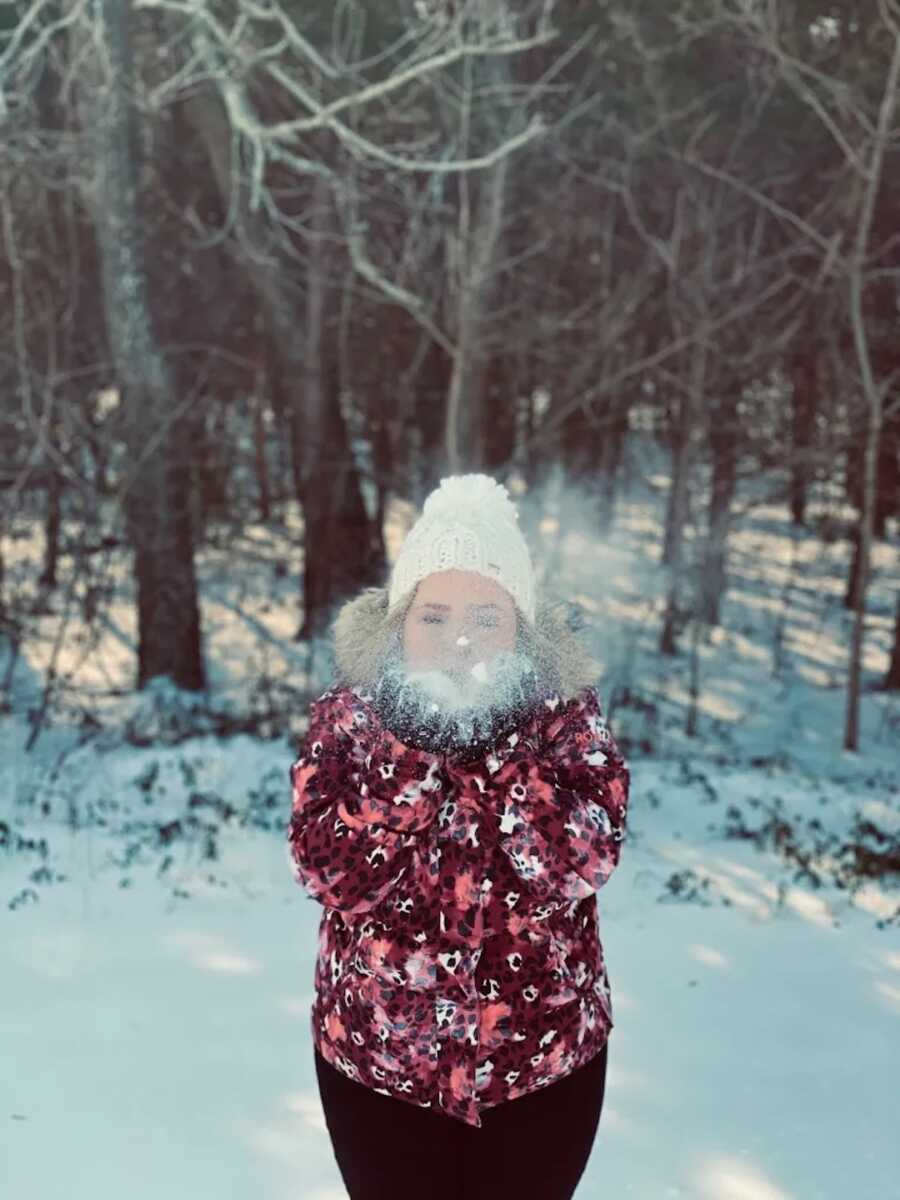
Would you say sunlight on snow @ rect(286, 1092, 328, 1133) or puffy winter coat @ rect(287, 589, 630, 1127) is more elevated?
puffy winter coat @ rect(287, 589, 630, 1127)

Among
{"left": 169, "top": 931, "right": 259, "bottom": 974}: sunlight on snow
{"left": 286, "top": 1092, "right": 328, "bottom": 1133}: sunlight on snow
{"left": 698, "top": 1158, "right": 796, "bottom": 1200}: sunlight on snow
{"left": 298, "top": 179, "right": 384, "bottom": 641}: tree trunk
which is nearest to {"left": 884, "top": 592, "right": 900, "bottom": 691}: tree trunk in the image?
{"left": 298, "top": 179, "right": 384, "bottom": 641}: tree trunk

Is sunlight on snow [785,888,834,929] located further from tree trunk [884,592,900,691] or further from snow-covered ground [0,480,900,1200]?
tree trunk [884,592,900,691]

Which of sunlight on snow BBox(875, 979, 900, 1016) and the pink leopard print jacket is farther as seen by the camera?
sunlight on snow BBox(875, 979, 900, 1016)

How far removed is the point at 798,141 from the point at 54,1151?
1490 cm

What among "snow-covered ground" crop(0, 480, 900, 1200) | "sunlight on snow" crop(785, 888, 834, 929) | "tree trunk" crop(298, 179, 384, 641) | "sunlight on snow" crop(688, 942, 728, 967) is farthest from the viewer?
"tree trunk" crop(298, 179, 384, 641)

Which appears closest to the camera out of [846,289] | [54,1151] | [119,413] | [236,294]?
[54,1151]

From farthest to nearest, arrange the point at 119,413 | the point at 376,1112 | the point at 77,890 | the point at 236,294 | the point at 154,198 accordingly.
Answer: the point at 236,294
the point at 154,198
the point at 119,413
the point at 77,890
the point at 376,1112

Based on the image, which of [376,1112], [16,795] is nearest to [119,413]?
[16,795]

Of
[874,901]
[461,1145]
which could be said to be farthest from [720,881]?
[461,1145]

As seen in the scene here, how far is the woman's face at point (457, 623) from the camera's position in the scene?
2.10 metres

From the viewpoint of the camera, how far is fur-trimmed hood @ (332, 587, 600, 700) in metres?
2.18

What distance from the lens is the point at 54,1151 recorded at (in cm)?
340

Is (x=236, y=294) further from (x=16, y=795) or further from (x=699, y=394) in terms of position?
(x=16, y=795)

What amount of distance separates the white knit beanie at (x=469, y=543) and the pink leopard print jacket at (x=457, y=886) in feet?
0.79
